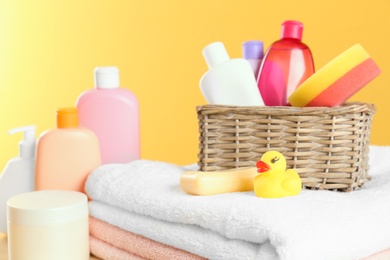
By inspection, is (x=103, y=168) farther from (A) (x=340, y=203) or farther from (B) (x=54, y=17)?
(B) (x=54, y=17)

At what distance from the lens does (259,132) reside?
0.80m

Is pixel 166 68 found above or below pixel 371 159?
above

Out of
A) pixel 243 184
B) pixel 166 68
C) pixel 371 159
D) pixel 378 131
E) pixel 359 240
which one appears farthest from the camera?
pixel 166 68

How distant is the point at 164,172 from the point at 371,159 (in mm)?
324

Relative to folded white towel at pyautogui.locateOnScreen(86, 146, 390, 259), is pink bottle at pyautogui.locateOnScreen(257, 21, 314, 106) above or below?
above

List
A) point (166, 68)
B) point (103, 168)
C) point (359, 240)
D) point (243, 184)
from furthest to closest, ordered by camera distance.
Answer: point (166, 68), point (103, 168), point (243, 184), point (359, 240)

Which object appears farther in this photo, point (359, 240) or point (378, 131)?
point (378, 131)

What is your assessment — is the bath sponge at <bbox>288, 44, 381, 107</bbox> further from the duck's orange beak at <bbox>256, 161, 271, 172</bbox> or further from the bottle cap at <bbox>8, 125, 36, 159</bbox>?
the bottle cap at <bbox>8, 125, 36, 159</bbox>

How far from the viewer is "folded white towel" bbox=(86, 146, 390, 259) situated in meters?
0.58

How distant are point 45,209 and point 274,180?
0.24 meters

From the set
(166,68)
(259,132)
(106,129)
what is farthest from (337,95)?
(166,68)

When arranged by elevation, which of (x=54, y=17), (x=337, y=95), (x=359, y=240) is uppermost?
(x=54, y=17)

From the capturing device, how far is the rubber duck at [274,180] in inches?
26.9

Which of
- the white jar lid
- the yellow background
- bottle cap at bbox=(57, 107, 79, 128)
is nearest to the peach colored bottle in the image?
bottle cap at bbox=(57, 107, 79, 128)
